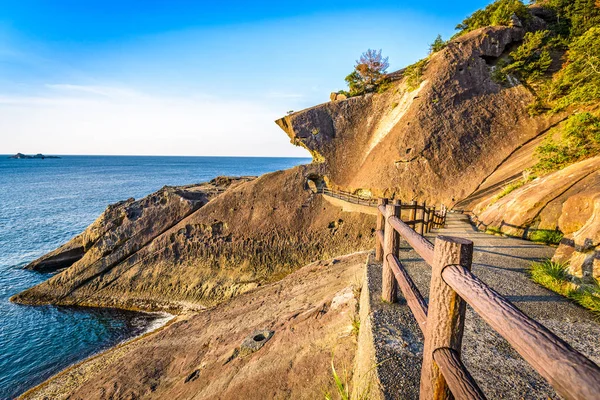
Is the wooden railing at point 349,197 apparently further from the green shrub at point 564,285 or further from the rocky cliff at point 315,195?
the green shrub at point 564,285

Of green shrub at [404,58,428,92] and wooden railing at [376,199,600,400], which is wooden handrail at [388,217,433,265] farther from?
green shrub at [404,58,428,92]

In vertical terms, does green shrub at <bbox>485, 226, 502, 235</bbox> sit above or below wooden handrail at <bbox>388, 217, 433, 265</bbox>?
below

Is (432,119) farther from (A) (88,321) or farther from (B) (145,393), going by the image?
(A) (88,321)

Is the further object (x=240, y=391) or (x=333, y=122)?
(x=333, y=122)

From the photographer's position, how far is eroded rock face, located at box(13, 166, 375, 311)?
59.3ft

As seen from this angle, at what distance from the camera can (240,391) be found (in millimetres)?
5453

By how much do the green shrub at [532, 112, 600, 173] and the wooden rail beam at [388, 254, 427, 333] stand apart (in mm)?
11785

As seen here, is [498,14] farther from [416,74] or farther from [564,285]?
[564,285]

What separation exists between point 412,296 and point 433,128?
2100 centimetres

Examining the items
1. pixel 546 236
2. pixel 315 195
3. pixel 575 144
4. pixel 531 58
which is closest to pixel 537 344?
pixel 546 236

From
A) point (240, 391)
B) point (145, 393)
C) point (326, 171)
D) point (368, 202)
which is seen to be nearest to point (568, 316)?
point (240, 391)

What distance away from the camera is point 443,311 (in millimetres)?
2004

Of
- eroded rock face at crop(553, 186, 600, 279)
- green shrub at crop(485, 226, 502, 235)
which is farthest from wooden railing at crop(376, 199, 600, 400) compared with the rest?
green shrub at crop(485, 226, 502, 235)

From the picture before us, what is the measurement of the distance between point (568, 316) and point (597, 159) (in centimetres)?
767
